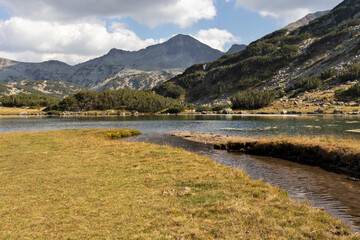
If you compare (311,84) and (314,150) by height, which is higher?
(311,84)

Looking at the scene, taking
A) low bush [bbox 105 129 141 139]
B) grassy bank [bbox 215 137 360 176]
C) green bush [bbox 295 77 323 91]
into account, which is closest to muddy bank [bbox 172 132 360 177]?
grassy bank [bbox 215 137 360 176]

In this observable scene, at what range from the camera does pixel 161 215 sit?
39.1 feet

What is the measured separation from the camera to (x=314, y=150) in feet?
92.7

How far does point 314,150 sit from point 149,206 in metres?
24.6

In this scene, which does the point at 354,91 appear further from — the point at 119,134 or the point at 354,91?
the point at 119,134

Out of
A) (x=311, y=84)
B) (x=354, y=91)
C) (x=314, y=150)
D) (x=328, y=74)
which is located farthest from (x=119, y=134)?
(x=328, y=74)

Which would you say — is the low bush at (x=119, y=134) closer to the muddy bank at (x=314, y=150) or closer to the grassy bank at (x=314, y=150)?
the muddy bank at (x=314, y=150)

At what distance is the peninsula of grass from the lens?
1023 centimetres

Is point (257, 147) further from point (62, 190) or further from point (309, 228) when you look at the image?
point (62, 190)

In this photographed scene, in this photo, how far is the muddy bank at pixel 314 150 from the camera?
2345 cm

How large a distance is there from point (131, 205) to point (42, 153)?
2239cm

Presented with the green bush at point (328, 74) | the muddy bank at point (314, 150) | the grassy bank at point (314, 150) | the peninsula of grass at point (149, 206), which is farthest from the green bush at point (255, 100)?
the peninsula of grass at point (149, 206)

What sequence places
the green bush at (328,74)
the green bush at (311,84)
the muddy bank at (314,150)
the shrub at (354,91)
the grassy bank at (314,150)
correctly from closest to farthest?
1. the muddy bank at (314,150)
2. the grassy bank at (314,150)
3. the shrub at (354,91)
4. the green bush at (311,84)
5. the green bush at (328,74)

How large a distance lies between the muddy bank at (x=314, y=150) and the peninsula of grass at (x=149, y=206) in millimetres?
13466
